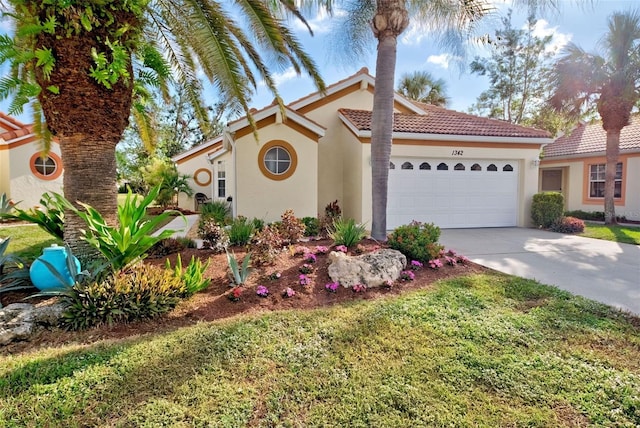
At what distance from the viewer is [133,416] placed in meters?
3.01

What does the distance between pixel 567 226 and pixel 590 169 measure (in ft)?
28.3

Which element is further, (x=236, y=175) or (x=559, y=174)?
(x=559, y=174)

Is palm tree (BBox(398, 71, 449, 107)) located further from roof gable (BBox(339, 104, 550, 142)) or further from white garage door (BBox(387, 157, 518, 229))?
white garage door (BBox(387, 157, 518, 229))

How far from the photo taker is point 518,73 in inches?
1090

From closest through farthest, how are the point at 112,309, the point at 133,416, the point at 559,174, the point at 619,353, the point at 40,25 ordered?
the point at 133,416, the point at 619,353, the point at 112,309, the point at 40,25, the point at 559,174

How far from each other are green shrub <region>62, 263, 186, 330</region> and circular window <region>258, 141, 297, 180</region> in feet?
24.9

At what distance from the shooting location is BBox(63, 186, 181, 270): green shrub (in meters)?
5.06

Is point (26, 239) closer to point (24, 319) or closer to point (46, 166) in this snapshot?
point (24, 319)

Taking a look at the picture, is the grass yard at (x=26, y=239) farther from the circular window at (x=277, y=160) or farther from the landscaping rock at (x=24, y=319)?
the circular window at (x=277, y=160)

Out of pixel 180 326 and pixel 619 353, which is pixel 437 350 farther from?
pixel 180 326

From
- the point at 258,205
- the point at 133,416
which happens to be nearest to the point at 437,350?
the point at 133,416

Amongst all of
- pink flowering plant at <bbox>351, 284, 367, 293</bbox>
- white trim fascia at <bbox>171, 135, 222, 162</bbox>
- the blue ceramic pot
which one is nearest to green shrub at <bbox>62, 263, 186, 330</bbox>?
the blue ceramic pot

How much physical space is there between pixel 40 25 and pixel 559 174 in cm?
2666

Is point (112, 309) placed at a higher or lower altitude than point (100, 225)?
lower
